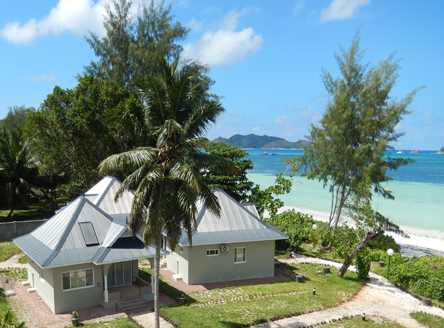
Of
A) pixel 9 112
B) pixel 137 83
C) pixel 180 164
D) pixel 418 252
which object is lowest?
pixel 418 252

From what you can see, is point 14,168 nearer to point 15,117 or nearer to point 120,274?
point 120,274

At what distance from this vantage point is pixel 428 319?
15930mm

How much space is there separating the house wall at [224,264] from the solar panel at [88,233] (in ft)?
16.5

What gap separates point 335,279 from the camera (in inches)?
838

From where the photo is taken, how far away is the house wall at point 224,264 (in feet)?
64.4

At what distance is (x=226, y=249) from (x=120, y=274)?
18.7ft

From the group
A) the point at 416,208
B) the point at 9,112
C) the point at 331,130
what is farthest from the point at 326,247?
the point at 9,112

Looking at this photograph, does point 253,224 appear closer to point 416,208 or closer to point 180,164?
point 180,164

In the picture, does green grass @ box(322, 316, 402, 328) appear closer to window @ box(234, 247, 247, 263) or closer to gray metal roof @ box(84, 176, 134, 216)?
A: window @ box(234, 247, 247, 263)

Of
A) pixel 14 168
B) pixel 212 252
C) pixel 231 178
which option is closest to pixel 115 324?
pixel 212 252

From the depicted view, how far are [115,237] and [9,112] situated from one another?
60.0 m

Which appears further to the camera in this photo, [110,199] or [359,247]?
[110,199]

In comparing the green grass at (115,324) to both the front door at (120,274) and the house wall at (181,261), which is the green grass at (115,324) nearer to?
the front door at (120,274)

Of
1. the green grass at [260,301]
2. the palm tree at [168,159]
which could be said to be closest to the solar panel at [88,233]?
the green grass at [260,301]
